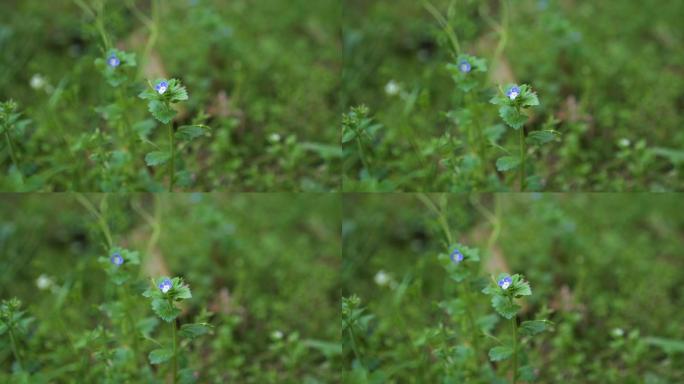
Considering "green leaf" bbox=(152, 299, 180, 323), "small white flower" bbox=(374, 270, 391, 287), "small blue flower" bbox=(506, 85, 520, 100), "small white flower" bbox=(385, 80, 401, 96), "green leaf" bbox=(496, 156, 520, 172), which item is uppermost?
"small white flower" bbox=(385, 80, 401, 96)

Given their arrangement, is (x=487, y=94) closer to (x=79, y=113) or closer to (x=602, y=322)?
(x=602, y=322)

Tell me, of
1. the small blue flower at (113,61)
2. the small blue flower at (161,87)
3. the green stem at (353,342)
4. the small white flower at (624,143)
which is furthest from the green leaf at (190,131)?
the small white flower at (624,143)

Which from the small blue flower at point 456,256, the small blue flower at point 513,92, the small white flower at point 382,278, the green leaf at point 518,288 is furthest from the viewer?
the small white flower at point 382,278

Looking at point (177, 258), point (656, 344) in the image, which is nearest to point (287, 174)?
point (177, 258)

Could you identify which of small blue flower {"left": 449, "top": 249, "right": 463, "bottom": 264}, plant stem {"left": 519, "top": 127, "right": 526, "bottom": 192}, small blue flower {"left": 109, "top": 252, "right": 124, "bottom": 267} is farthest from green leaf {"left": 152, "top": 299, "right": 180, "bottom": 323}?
plant stem {"left": 519, "top": 127, "right": 526, "bottom": 192}

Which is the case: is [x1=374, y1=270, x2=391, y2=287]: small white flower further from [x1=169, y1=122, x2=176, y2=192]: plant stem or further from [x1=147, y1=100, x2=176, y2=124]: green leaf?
[x1=147, y1=100, x2=176, y2=124]: green leaf

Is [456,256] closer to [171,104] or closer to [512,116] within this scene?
[512,116]

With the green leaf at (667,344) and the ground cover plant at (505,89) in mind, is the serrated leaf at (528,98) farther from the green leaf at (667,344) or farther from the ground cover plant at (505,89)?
the green leaf at (667,344)
